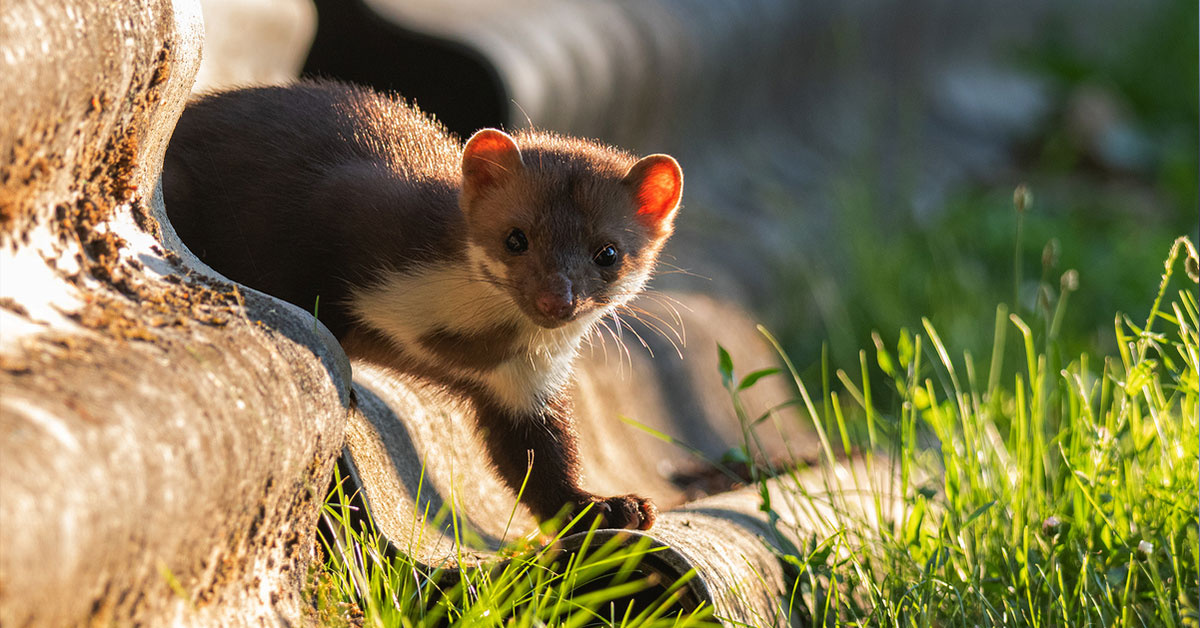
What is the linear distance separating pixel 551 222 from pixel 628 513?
789mm

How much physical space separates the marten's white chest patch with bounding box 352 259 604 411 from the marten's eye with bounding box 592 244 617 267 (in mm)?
140

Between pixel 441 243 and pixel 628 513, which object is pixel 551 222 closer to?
pixel 441 243

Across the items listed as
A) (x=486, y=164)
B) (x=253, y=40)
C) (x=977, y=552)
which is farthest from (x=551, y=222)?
(x=253, y=40)

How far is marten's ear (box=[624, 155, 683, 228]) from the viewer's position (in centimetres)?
338

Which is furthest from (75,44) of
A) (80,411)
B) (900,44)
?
(900,44)

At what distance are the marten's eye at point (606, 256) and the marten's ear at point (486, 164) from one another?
0.31m

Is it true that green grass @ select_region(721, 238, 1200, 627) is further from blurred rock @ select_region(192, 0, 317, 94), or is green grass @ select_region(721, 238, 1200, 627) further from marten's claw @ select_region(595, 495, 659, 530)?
blurred rock @ select_region(192, 0, 317, 94)

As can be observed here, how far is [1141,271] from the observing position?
7.83 metres

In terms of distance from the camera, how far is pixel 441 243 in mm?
3223

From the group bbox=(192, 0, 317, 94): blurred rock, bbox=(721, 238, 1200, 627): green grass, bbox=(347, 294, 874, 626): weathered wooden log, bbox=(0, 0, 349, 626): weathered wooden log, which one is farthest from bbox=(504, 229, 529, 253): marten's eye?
bbox=(192, 0, 317, 94): blurred rock

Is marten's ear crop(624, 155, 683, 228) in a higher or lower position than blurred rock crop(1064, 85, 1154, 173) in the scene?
higher

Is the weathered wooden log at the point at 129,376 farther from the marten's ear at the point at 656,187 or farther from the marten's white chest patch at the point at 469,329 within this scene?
the marten's ear at the point at 656,187

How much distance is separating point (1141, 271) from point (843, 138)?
260cm

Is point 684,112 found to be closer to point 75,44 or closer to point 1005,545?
Answer: point 1005,545
